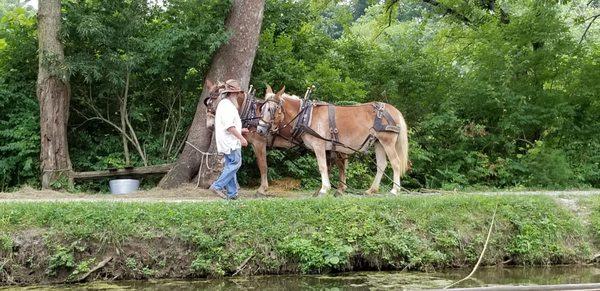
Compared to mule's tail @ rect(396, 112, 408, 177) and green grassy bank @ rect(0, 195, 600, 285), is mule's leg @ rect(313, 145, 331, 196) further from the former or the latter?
green grassy bank @ rect(0, 195, 600, 285)

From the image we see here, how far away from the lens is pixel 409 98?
17516 millimetres

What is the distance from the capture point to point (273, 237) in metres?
8.33

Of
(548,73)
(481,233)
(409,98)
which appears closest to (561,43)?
(548,73)

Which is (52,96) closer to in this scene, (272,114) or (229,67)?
(229,67)

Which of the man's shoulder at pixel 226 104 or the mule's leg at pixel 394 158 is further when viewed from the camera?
the mule's leg at pixel 394 158

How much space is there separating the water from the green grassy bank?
24 centimetres

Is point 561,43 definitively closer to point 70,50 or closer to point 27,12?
point 70,50

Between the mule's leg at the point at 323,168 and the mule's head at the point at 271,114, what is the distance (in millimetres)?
882

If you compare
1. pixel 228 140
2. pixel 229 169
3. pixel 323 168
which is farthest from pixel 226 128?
pixel 323 168

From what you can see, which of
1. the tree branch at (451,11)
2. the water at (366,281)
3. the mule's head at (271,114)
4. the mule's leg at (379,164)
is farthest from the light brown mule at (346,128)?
the tree branch at (451,11)

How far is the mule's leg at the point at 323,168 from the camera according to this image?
440 inches

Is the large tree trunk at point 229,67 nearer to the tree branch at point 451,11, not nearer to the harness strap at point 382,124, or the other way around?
the harness strap at point 382,124

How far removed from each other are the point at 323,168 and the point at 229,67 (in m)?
3.89

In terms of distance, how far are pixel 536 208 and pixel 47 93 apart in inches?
401
